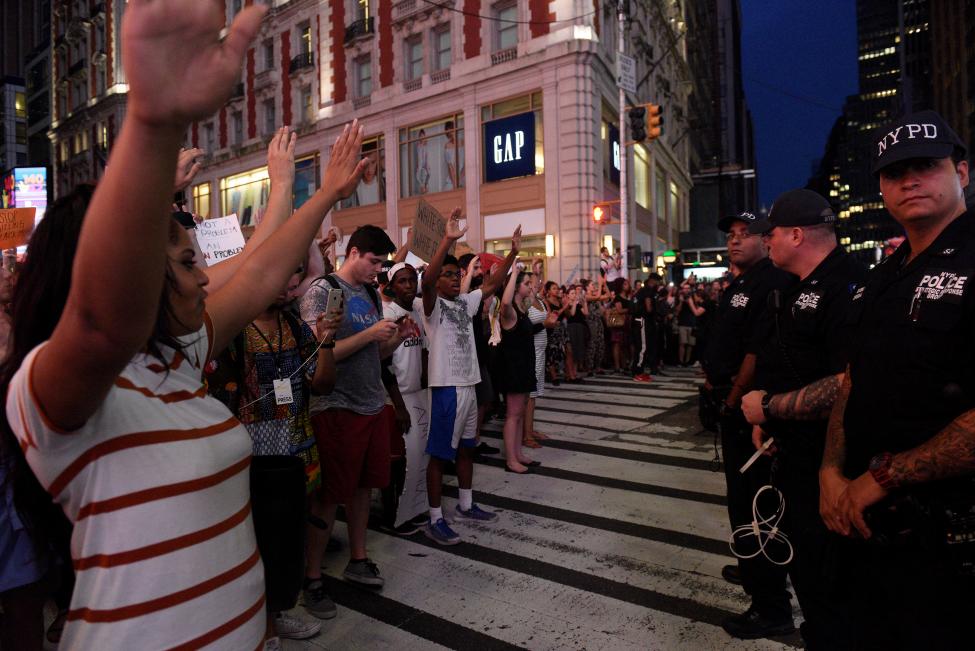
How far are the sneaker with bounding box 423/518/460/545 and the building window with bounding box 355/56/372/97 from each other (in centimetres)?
2721

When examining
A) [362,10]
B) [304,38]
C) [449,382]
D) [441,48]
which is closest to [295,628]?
[449,382]

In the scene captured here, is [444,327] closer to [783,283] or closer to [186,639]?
[783,283]

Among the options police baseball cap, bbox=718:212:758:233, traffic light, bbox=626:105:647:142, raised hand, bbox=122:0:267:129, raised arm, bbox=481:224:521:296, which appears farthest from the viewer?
traffic light, bbox=626:105:647:142

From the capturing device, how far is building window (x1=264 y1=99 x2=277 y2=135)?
33594 mm

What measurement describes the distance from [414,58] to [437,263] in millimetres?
24768

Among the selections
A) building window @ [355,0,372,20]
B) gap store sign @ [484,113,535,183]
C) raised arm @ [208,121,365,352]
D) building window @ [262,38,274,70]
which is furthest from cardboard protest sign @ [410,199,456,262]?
building window @ [262,38,274,70]

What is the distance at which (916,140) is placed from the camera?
7.09 feet

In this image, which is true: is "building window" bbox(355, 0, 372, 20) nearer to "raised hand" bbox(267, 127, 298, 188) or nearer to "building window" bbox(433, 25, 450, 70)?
"building window" bbox(433, 25, 450, 70)

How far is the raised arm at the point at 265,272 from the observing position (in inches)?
70.6

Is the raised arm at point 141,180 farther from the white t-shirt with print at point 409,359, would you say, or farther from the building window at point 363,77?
the building window at point 363,77

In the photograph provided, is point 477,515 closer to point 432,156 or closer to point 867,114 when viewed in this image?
point 432,156

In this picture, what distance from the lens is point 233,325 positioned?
1.82m

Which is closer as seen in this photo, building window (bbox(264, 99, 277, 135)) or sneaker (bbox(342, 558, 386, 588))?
sneaker (bbox(342, 558, 386, 588))

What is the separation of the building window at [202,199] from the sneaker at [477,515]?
37504 mm
